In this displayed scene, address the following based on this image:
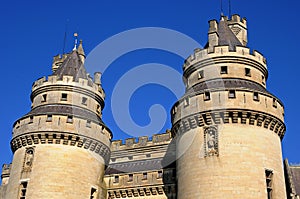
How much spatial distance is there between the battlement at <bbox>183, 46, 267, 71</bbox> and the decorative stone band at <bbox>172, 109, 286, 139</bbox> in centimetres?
460

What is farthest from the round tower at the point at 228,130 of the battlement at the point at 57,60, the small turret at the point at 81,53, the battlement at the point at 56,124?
the battlement at the point at 57,60

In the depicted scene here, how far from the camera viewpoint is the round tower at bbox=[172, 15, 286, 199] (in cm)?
2462

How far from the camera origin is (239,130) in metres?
25.8

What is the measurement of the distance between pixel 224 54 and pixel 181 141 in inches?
260

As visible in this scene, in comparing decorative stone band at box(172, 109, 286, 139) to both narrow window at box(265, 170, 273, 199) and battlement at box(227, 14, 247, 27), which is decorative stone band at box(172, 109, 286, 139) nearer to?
narrow window at box(265, 170, 273, 199)

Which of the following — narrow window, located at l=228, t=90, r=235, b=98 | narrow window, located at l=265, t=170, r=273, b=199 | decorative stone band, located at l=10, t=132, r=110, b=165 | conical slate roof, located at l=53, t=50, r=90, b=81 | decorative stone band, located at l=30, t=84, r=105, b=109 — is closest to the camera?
narrow window, located at l=265, t=170, r=273, b=199

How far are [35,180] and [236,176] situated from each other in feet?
44.2

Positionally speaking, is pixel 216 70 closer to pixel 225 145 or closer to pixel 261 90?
pixel 261 90

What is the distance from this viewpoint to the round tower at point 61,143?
2914cm

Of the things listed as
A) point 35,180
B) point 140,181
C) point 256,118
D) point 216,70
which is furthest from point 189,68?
point 35,180

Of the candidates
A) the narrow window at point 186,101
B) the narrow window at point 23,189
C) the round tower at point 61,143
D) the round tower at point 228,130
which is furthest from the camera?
the narrow window at point 23,189

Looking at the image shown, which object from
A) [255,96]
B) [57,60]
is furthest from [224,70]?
[57,60]

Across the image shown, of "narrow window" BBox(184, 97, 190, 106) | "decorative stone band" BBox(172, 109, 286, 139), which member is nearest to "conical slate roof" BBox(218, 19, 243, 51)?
"narrow window" BBox(184, 97, 190, 106)

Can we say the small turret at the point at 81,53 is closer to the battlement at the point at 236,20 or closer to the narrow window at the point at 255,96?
the battlement at the point at 236,20
